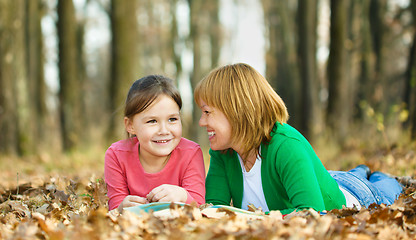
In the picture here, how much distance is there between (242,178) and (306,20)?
10.3 metres

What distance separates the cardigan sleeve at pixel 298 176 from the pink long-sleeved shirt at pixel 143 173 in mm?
736

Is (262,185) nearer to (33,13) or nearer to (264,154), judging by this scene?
(264,154)

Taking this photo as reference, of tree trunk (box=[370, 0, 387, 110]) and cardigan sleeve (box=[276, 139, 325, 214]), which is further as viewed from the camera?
tree trunk (box=[370, 0, 387, 110])

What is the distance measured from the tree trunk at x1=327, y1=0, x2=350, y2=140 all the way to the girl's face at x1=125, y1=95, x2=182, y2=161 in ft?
23.8

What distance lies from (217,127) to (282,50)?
755 inches

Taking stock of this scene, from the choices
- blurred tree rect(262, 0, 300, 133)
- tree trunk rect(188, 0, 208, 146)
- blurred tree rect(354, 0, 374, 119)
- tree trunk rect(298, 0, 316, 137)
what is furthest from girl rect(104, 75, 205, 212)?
blurred tree rect(262, 0, 300, 133)

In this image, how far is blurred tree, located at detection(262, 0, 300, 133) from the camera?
730 inches

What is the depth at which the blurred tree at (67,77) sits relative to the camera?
412 inches

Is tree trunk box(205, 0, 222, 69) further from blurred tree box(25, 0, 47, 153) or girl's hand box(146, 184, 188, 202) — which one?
girl's hand box(146, 184, 188, 202)

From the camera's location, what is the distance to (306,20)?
12703 mm

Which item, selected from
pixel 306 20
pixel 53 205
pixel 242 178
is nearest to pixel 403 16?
pixel 306 20

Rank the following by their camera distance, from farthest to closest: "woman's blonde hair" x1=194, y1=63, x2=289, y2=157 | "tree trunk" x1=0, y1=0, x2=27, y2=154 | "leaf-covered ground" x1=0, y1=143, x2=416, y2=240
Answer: "tree trunk" x1=0, y1=0, x2=27, y2=154
"woman's blonde hair" x1=194, y1=63, x2=289, y2=157
"leaf-covered ground" x1=0, y1=143, x2=416, y2=240

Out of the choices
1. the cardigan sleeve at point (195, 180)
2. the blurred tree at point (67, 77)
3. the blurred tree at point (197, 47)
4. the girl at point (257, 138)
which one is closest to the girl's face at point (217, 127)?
the girl at point (257, 138)

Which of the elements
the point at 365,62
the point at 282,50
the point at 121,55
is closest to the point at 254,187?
the point at 121,55
